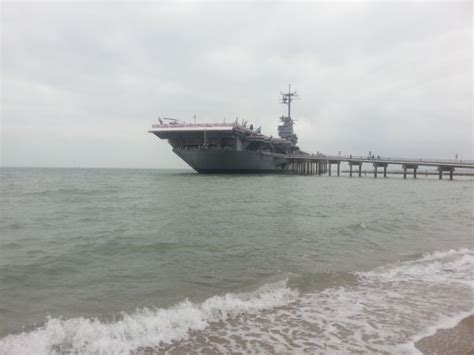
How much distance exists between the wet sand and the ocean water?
0.64 ft

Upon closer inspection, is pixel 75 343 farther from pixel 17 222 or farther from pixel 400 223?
pixel 400 223

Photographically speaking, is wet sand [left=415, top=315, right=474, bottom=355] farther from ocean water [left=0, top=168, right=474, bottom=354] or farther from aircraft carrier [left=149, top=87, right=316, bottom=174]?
aircraft carrier [left=149, top=87, right=316, bottom=174]

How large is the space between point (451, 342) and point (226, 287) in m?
3.82

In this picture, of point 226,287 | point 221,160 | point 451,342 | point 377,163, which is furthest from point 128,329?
point 377,163

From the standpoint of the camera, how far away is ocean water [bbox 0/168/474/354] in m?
5.27

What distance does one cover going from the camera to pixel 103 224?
14.9 meters

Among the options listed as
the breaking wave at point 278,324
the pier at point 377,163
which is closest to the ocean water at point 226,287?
the breaking wave at point 278,324

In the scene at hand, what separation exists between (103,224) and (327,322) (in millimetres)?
11076

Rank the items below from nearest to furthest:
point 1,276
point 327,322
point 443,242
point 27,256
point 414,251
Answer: point 327,322, point 1,276, point 27,256, point 414,251, point 443,242

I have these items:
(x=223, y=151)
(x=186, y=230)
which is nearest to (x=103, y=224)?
(x=186, y=230)

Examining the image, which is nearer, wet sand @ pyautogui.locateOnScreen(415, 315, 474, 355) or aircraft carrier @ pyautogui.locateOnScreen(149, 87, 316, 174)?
wet sand @ pyautogui.locateOnScreen(415, 315, 474, 355)

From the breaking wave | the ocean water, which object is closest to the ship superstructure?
the ocean water

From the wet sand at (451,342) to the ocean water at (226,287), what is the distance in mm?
194

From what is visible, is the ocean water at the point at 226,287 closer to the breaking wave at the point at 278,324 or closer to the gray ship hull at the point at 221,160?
Result: the breaking wave at the point at 278,324
